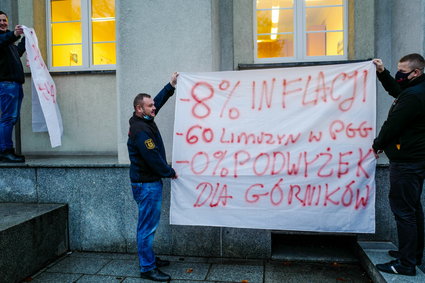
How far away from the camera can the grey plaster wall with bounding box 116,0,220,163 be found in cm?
462

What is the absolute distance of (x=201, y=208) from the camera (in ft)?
13.5

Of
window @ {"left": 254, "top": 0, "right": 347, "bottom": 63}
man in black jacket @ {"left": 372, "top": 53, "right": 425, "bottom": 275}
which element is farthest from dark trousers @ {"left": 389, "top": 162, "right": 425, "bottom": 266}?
window @ {"left": 254, "top": 0, "right": 347, "bottom": 63}

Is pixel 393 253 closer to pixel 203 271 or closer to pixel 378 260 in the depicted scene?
pixel 378 260

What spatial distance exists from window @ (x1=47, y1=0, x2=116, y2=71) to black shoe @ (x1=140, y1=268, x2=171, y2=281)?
4037 millimetres

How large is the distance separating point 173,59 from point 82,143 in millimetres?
2890

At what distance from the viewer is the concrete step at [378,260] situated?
330cm

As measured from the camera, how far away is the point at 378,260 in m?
3.77

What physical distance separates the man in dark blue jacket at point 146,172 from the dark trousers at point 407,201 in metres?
2.33

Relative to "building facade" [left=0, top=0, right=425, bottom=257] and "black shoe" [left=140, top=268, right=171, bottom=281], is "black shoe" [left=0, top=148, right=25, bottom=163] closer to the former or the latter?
"building facade" [left=0, top=0, right=425, bottom=257]

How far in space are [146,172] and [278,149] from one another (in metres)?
1.52

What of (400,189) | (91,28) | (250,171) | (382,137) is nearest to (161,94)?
(250,171)

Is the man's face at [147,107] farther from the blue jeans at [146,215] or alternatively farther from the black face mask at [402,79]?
the black face mask at [402,79]

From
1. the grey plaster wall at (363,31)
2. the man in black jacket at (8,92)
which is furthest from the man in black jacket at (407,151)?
the man in black jacket at (8,92)

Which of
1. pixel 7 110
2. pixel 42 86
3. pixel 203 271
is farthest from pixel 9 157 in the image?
pixel 203 271
